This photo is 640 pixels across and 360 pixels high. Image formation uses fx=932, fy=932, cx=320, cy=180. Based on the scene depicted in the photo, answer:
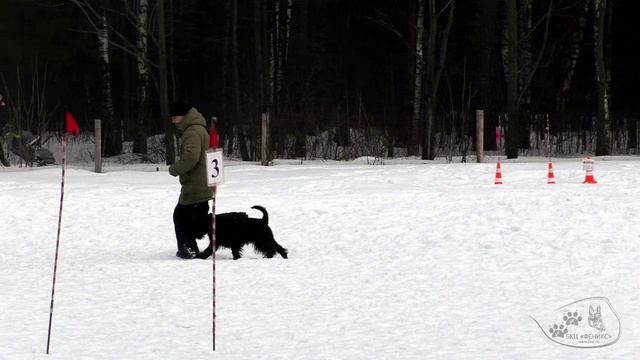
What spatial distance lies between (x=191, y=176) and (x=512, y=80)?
52.7 feet

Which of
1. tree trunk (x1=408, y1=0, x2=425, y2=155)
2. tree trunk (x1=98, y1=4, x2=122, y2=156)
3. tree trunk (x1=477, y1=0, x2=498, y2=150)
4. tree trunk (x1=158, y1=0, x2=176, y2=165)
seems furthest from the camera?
tree trunk (x1=477, y1=0, x2=498, y2=150)

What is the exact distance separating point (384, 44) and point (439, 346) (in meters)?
40.5

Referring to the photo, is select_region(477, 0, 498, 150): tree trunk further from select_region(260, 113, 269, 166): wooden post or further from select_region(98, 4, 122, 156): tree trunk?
select_region(98, 4, 122, 156): tree trunk

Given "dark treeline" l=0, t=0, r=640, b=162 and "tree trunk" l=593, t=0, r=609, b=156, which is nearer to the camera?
"tree trunk" l=593, t=0, r=609, b=156

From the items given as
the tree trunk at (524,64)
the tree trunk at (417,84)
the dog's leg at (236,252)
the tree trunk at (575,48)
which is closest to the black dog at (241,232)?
the dog's leg at (236,252)

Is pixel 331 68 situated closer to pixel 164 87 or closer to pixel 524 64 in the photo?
pixel 524 64

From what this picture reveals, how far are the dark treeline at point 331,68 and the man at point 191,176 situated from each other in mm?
13701

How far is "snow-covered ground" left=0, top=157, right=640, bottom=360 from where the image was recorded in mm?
7172

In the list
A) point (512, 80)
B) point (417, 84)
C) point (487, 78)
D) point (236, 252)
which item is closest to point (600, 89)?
point (512, 80)

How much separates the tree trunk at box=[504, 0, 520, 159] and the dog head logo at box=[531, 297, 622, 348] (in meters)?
17.0

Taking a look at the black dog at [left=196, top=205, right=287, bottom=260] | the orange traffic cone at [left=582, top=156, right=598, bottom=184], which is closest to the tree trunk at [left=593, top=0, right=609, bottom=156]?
the orange traffic cone at [left=582, top=156, right=598, bottom=184]

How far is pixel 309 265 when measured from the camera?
35.2 feet

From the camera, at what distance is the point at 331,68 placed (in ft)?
143

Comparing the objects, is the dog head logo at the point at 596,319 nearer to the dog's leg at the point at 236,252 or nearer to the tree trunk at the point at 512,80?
the dog's leg at the point at 236,252
